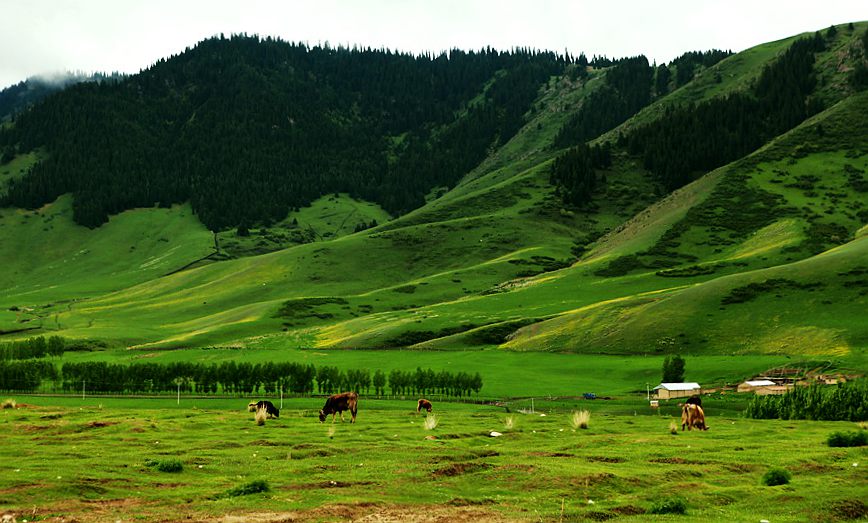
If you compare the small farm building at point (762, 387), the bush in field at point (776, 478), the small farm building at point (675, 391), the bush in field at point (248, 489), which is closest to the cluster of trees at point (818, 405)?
the small farm building at point (762, 387)

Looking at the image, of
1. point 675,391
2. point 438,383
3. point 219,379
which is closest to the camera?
point 675,391

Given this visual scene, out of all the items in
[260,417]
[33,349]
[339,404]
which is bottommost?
[260,417]

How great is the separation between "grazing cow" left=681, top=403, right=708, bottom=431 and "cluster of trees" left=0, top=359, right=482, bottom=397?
57.6 metres

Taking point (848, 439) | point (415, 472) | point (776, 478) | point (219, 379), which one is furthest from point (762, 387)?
point (219, 379)

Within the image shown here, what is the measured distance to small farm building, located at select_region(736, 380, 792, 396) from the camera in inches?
3494

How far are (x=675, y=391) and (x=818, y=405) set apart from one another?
28447 mm

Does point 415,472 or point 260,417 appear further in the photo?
point 260,417

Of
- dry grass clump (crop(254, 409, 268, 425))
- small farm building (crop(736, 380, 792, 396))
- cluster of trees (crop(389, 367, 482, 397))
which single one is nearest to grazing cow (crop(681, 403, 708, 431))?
dry grass clump (crop(254, 409, 268, 425))

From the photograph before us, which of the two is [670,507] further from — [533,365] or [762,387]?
[533,365]

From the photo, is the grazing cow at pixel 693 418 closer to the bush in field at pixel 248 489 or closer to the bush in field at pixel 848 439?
the bush in field at pixel 848 439

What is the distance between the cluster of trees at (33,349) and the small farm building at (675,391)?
4834 inches

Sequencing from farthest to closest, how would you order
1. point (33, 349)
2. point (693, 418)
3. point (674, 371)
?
1. point (33, 349)
2. point (674, 371)
3. point (693, 418)

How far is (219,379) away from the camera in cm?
11556

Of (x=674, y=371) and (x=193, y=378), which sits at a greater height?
(x=674, y=371)
